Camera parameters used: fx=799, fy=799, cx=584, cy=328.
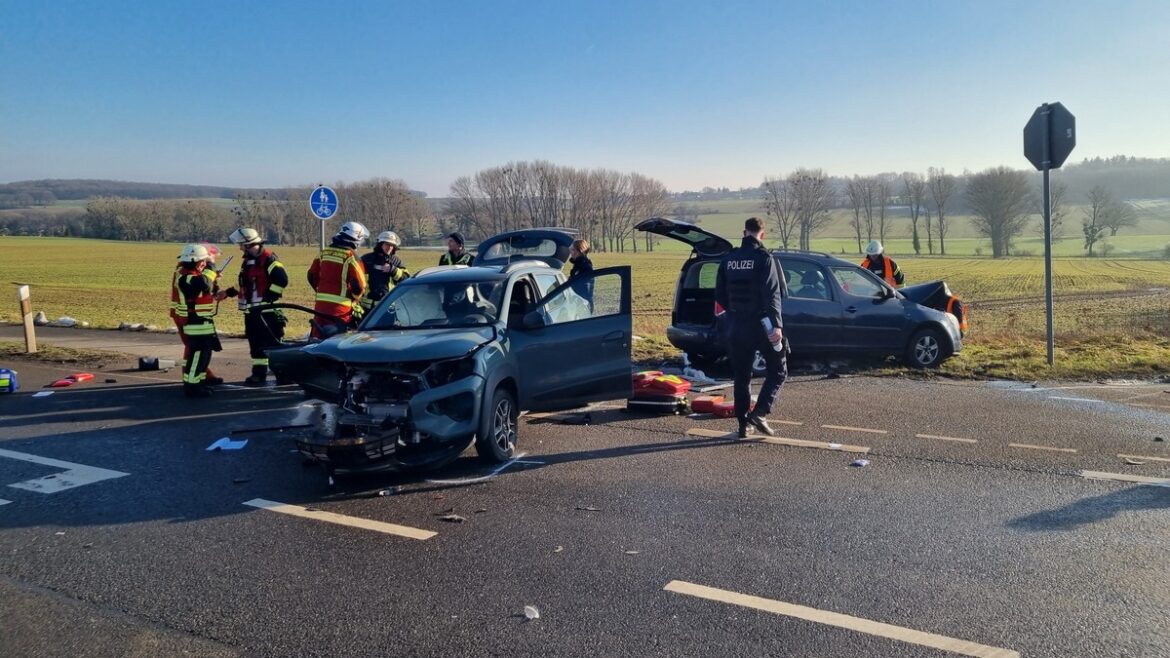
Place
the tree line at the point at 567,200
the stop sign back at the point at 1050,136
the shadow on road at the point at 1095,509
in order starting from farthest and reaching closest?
the tree line at the point at 567,200
the stop sign back at the point at 1050,136
the shadow on road at the point at 1095,509

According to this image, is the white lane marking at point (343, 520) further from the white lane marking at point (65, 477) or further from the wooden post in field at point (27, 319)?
the wooden post in field at point (27, 319)

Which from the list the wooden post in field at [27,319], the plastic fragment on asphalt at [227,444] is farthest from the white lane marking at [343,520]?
the wooden post in field at [27,319]

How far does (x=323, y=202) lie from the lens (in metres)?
13.8

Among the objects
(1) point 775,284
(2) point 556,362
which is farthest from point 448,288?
(1) point 775,284

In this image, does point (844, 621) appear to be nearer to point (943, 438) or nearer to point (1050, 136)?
point (943, 438)

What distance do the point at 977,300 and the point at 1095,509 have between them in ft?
98.9

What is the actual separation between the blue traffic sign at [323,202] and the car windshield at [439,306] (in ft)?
21.4

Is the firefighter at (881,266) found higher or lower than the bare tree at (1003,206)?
lower

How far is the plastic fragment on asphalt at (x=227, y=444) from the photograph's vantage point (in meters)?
7.38

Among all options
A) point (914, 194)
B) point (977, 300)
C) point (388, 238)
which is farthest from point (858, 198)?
point (388, 238)

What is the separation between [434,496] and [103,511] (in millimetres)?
2318

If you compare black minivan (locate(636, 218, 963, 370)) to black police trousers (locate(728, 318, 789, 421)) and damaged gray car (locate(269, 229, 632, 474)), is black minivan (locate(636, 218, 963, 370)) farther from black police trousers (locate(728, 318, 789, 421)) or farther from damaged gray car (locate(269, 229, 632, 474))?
black police trousers (locate(728, 318, 789, 421))

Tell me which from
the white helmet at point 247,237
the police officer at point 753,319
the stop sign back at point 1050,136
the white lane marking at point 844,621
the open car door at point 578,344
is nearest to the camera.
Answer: the white lane marking at point 844,621

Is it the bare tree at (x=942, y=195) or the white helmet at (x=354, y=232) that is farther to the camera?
the bare tree at (x=942, y=195)
